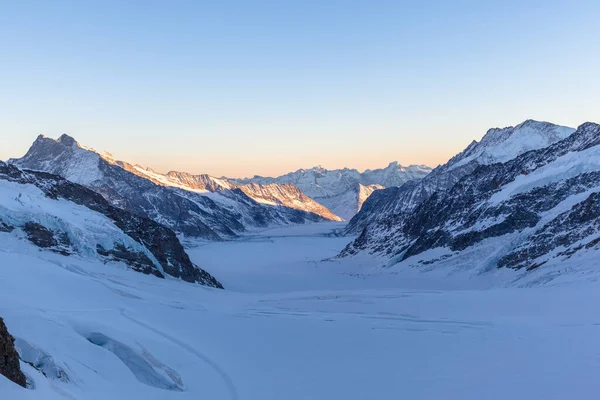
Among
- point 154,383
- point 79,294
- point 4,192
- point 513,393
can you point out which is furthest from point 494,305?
point 4,192

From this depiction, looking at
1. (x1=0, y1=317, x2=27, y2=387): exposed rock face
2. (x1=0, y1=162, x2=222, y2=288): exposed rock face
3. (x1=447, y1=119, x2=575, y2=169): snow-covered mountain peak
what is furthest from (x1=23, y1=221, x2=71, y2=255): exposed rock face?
(x1=447, y1=119, x2=575, y2=169): snow-covered mountain peak

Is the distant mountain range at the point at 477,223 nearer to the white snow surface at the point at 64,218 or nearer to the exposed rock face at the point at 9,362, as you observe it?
the white snow surface at the point at 64,218

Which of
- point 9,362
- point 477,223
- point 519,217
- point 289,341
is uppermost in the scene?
point 519,217

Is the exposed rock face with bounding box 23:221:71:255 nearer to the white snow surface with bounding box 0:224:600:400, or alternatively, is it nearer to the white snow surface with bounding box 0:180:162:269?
the white snow surface with bounding box 0:180:162:269

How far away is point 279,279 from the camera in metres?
73.6

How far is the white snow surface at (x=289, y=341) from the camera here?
16.2 metres

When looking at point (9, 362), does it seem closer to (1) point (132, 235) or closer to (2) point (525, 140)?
(1) point (132, 235)

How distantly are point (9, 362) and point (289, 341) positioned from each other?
50.9 ft

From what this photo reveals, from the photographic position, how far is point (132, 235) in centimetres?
5066

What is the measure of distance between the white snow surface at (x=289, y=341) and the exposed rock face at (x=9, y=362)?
0.50m

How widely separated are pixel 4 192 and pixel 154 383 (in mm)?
36897

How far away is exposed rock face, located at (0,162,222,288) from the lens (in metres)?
46.7

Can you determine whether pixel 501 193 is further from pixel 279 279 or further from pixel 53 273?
pixel 53 273

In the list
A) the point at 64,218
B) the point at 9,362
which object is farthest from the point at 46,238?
the point at 9,362
